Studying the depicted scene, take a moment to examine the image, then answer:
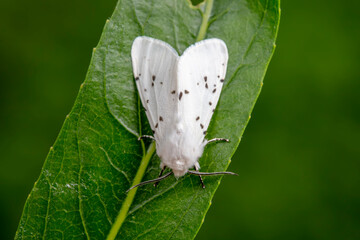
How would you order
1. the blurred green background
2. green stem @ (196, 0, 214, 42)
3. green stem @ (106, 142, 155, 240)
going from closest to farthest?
green stem @ (106, 142, 155, 240)
green stem @ (196, 0, 214, 42)
the blurred green background

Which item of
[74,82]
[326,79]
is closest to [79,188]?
[74,82]

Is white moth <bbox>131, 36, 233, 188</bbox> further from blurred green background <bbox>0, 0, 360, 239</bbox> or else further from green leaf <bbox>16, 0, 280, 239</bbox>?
blurred green background <bbox>0, 0, 360, 239</bbox>

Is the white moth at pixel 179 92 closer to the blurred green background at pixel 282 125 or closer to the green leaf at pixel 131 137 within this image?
the green leaf at pixel 131 137

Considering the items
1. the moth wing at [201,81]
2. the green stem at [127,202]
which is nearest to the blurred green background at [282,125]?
the moth wing at [201,81]

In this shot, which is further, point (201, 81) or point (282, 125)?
point (282, 125)

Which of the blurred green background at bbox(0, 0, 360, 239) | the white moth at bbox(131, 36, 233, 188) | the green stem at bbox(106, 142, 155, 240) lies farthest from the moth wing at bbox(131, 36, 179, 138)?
the blurred green background at bbox(0, 0, 360, 239)

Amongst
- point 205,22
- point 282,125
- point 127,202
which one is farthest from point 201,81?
point 282,125

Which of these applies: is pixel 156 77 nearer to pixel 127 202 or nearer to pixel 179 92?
pixel 179 92
